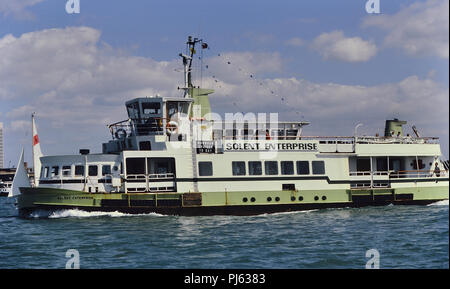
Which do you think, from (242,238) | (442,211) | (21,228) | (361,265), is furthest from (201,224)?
(442,211)

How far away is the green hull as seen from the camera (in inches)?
1165

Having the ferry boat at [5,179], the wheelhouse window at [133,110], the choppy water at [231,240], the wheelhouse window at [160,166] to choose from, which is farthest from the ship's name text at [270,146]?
the ferry boat at [5,179]

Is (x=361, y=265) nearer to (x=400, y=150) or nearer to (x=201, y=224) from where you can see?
(x=201, y=224)

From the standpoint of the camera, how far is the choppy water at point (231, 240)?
17.6 m

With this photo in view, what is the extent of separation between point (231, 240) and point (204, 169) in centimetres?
974

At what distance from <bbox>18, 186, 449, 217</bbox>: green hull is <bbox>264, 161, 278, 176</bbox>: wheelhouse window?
1.26 m

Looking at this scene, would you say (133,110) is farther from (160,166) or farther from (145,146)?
(160,166)

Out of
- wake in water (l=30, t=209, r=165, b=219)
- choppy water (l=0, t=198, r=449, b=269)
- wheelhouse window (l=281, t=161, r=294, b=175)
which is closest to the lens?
choppy water (l=0, t=198, r=449, b=269)

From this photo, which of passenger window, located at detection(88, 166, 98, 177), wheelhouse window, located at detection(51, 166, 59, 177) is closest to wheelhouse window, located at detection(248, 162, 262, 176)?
passenger window, located at detection(88, 166, 98, 177)

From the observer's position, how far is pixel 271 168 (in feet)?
105

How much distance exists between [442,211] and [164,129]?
17.5 m

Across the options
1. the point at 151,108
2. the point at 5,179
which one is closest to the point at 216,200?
the point at 151,108

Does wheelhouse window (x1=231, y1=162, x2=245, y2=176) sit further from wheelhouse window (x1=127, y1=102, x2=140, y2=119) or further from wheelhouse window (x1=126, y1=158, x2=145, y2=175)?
Result: wheelhouse window (x1=127, y1=102, x2=140, y2=119)
